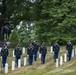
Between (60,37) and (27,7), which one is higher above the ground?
(27,7)

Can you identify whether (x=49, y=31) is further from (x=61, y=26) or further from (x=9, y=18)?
(x=9, y=18)

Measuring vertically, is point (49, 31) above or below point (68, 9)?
below

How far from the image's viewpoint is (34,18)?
46.8 meters

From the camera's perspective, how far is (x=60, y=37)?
136 ft

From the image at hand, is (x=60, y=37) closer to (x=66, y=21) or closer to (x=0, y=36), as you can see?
(x=66, y=21)

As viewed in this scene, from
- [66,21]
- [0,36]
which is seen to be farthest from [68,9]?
[0,36]

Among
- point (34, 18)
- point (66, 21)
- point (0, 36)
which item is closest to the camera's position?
point (66, 21)

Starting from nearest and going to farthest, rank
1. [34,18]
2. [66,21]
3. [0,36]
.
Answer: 1. [66,21]
2. [0,36]
3. [34,18]

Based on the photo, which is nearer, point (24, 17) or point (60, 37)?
point (60, 37)

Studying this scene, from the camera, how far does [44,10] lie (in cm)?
4325

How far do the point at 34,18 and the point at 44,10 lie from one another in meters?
3.86

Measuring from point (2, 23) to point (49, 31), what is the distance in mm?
6456

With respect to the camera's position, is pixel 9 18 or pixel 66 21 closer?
pixel 66 21

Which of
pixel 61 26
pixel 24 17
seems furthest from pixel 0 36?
pixel 61 26
